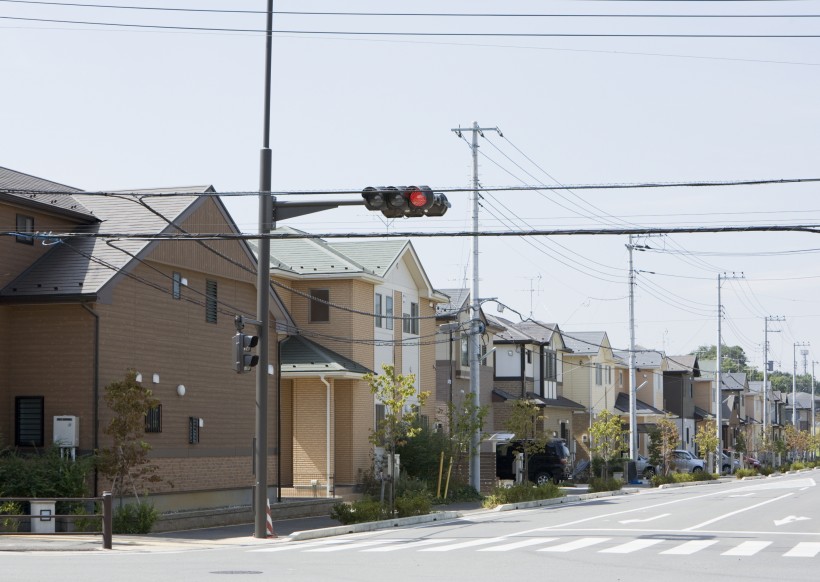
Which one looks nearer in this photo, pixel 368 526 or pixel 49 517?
pixel 49 517

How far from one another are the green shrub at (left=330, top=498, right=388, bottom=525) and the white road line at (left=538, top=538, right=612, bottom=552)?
666 cm

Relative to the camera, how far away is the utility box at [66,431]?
27156mm

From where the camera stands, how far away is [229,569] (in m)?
17.0

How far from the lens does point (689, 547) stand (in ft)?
69.2

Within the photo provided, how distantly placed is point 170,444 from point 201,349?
3175 millimetres

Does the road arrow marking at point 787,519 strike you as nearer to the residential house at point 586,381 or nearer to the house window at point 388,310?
the house window at point 388,310

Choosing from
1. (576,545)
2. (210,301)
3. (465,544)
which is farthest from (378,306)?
(576,545)

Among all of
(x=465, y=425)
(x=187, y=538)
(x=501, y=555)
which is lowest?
(x=187, y=538)

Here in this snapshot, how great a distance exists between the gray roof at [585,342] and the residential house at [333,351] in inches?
1248

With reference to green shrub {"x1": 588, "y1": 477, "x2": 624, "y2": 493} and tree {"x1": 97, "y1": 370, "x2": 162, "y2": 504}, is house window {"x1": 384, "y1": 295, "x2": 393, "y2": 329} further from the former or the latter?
tree {"x1": 97, "y1": 370, "x2": 162, "y2": 504}

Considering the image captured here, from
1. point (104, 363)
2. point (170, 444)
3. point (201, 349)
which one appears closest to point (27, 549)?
point (104, 363)

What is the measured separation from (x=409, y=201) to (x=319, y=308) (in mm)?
23897

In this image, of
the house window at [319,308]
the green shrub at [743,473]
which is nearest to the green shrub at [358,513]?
the house window at [319,308]

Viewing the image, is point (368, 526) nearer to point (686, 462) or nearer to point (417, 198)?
point (417, 198)
